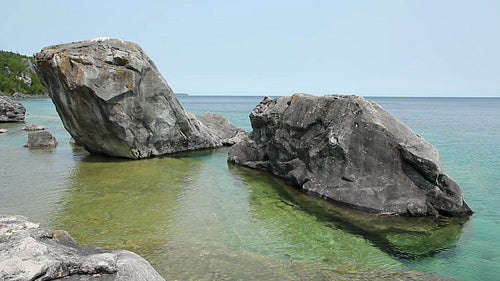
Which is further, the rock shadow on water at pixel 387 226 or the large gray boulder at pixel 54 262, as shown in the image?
the rock shadow on water at pixel 387 226

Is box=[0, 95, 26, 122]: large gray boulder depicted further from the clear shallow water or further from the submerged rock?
the clear shallow water

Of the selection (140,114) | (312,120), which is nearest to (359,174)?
(312,120)

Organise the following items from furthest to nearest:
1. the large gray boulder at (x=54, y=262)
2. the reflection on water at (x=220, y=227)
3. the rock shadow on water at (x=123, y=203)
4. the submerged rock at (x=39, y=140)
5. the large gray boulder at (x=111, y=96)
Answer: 1. the submerged rock at (x=39, y=140)
2. the large gray boulder at (x=111, y=96)
3. the rock shadow on water at (x=123, y=203)
4. the reflection on water at (x=220, y=227)
5. the large gray boulder at (x=54, y=262)

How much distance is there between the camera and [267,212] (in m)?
11.4

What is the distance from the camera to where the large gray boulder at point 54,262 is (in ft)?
13.2

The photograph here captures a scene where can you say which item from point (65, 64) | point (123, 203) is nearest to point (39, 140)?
point (65, 64)

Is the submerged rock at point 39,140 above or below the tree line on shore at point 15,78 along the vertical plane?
below

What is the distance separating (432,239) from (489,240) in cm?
155

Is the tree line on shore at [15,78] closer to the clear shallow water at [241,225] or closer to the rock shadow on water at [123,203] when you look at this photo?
the rock shadow on water at [123,203]

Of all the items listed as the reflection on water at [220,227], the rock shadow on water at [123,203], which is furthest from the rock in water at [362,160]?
the rock shadow on water at [123,203]

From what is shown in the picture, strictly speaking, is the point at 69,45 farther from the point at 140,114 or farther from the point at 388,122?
the point at 388,122

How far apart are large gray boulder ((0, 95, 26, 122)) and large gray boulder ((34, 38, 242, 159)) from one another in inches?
1028

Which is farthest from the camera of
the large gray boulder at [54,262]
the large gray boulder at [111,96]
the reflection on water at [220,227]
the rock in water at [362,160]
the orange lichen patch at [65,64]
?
the large gray boulder at [111,96]

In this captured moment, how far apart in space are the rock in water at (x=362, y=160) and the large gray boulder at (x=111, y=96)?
7984 mm
